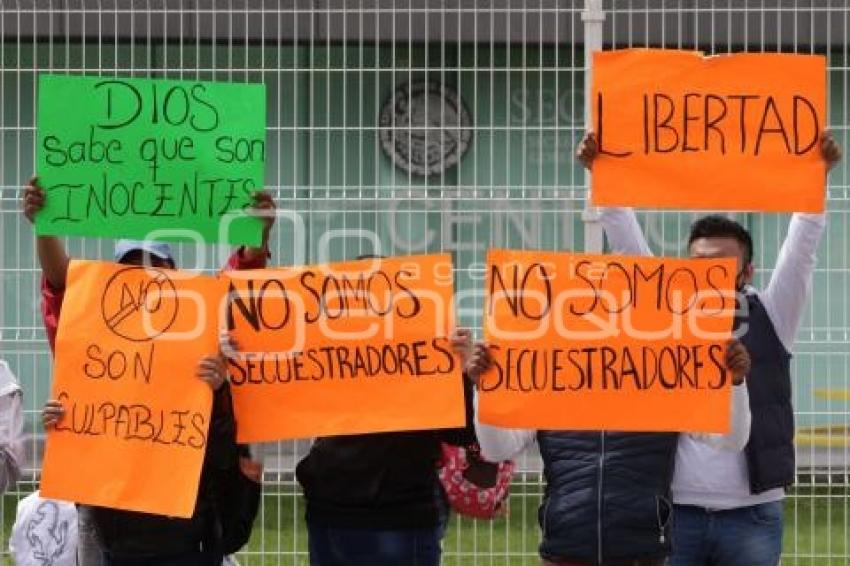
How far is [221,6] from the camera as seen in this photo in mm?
10820

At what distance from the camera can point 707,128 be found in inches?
303

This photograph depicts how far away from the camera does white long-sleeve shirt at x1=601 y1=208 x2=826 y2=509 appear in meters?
7.98

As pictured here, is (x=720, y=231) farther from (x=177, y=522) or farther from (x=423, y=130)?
(x=423, y=130)

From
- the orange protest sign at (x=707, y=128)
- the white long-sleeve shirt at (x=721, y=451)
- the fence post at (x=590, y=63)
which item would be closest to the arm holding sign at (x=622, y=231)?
the white long-sleeve shirt at (x=721, y=451)

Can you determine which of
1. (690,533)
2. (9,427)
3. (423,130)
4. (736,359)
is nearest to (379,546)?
(690,533)

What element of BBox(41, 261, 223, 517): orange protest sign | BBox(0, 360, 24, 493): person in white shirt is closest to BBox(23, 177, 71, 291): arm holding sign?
BBox(41, 261, 223, 517): orange protest sign

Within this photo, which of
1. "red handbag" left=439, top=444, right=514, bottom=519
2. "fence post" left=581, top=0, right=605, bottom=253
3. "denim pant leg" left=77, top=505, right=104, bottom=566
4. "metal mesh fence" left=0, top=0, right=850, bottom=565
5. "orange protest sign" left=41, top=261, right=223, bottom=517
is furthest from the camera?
"metal mesh fence" left=0, top=0, right=850, bottom=565

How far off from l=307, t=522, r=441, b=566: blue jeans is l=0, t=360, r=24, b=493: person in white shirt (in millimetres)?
1032

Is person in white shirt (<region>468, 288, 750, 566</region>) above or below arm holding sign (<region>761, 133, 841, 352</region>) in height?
below

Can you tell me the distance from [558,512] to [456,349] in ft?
1.88

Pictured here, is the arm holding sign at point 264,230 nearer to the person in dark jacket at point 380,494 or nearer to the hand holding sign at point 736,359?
the person in dark jacket at point 380,494

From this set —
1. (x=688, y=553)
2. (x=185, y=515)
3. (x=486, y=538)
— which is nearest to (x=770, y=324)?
(x=688, y=553)

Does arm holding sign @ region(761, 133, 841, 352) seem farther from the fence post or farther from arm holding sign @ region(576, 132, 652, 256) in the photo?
the fence post

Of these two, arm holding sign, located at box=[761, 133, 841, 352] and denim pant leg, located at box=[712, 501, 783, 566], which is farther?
denim pant leg, located at box=[712, 501, 783, 566]
